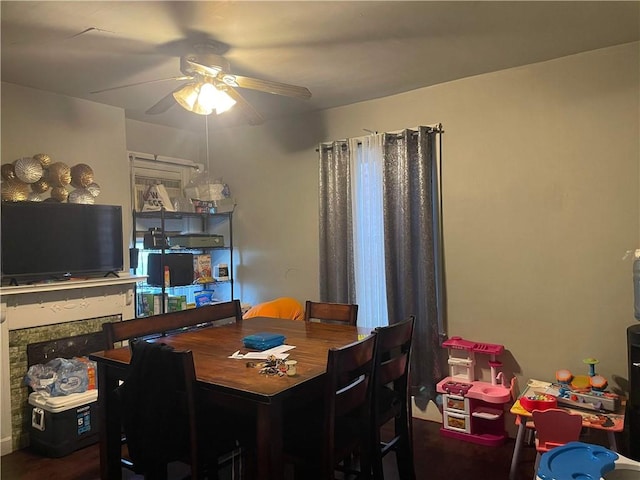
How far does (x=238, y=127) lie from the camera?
175 inches

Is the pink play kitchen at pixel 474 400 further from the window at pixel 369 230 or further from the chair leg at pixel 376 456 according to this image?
the chair leg at pixel 376 456

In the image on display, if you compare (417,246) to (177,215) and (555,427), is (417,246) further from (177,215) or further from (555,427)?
(177,215)

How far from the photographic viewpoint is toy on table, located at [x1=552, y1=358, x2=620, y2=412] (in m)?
2.49

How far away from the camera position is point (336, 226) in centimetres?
371

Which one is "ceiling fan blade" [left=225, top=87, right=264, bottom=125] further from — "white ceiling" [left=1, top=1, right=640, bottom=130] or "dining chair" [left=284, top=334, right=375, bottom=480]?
"dining chair" [left=284, top=334, right=375, bottom=480]

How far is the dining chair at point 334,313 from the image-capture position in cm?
284

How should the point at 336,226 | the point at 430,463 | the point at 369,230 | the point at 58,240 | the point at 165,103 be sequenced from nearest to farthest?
the point at 165,103 → the point at 430,463 → the point at 58,240 → the point at 369,230 → the point at 336,226

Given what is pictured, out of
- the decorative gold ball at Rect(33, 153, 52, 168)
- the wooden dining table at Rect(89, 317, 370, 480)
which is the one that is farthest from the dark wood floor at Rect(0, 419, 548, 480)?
the decorative gold ball at Rect(33, 153, 52, 168)

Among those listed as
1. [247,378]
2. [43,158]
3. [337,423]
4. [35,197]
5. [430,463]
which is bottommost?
[430,463]

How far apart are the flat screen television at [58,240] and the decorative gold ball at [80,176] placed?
0.20 meters

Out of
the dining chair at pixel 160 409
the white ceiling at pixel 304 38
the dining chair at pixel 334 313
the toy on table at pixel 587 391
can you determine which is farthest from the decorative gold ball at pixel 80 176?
the toy on table at pixel 587 391

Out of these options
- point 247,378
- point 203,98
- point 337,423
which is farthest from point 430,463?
point 203,98

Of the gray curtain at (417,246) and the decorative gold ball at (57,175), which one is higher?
the decorative gold ball at (57,175)

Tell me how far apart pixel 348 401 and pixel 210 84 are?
1704 millimetres
